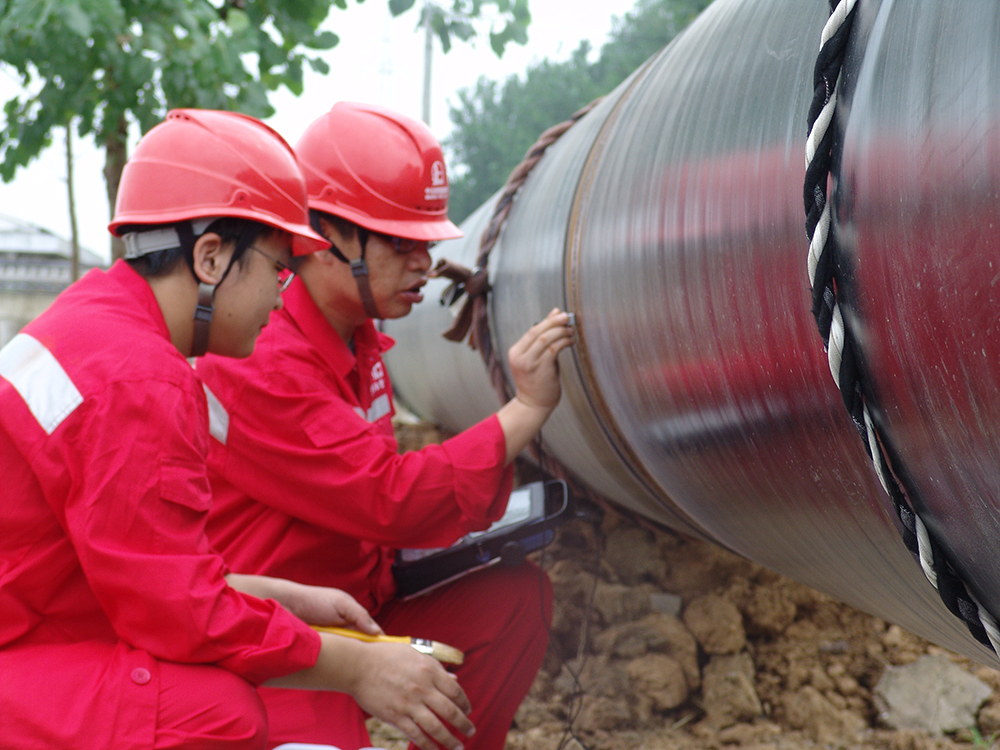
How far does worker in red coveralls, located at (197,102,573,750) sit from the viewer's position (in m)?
1.85

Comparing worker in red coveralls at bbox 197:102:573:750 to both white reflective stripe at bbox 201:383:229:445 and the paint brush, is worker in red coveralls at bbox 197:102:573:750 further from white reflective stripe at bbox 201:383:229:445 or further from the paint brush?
the paint brush

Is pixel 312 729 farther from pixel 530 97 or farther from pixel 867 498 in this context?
pixel 530 97

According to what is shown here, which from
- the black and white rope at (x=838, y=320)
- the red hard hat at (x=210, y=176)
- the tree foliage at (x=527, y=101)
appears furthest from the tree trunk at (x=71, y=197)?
the tree foliage at (x=527, y=101)

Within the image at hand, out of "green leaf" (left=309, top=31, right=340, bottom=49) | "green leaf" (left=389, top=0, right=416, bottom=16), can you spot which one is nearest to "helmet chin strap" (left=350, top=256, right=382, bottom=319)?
"green leaf" (left=389, top=0, right=416, bottom=16)

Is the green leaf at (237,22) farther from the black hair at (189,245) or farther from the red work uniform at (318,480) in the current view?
the black hair at (189,245)

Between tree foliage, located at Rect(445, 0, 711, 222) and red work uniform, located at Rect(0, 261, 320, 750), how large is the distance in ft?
80.4

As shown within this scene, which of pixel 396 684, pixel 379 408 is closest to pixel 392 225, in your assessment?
pixel 379 408

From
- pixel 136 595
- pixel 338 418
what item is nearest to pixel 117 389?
pixel 136 595

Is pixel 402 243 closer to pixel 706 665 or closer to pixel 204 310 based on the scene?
pixel 204 310

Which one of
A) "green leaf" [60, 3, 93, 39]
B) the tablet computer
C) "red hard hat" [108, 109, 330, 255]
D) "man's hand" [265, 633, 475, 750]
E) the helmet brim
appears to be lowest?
the tablet computer

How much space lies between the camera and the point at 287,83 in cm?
412

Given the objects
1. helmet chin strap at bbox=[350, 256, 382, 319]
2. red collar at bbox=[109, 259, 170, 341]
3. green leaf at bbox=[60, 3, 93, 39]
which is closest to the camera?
red collar at bbox=[109, 259, 170, 341]

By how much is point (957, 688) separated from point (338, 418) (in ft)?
6.04

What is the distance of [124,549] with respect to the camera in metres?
1.26
